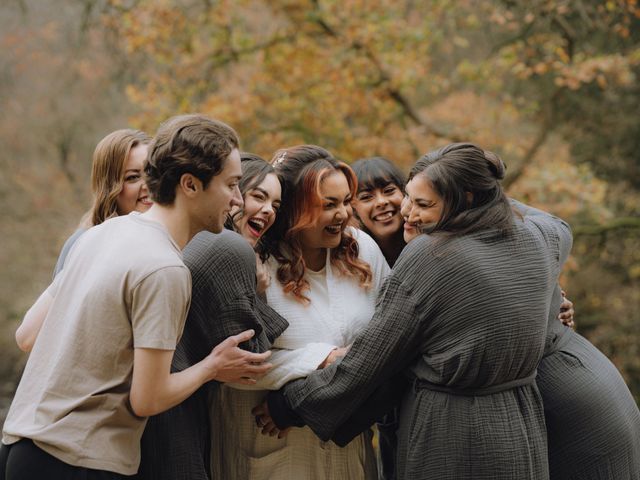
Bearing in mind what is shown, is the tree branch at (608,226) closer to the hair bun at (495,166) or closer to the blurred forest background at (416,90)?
the blurred forest background at (416,90)

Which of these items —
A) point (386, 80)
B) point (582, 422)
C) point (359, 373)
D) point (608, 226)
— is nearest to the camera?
point (359, 373)

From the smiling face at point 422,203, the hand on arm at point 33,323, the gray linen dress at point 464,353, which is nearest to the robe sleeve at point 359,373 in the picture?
the gray linen dress at point 464,353

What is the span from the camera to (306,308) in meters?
3.23

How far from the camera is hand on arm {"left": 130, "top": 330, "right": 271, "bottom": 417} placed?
7.24 ft

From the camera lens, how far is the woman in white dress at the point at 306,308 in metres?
3.14

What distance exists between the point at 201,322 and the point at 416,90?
9537 mm

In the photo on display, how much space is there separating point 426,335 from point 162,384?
1031 mm

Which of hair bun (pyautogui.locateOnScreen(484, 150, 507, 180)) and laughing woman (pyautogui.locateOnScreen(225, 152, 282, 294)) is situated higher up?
hair bun (pyautogui.locateOnScreen(484, 150, 507, 180))

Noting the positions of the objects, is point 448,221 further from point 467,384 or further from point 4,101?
point 4,101

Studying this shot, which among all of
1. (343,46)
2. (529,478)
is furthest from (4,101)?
(529,478)

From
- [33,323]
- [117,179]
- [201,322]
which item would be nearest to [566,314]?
[201,322]

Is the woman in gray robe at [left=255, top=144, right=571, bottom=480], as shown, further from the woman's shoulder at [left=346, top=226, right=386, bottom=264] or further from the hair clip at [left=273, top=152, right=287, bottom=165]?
the hair clip at [left=273, top=152, right=287, bottom=165]

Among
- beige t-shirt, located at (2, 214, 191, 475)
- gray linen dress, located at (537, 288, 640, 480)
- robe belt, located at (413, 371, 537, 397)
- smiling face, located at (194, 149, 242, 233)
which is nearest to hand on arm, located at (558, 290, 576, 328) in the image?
gray linen dress, located at (537, 288, 640, 480)

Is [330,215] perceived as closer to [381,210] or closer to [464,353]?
[381,210]
